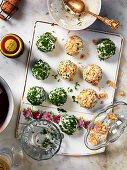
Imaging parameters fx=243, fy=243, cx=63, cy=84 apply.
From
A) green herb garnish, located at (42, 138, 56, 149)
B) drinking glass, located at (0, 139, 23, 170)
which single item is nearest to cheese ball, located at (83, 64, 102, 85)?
green herb garnish, located at (42, 138, 56, 149)

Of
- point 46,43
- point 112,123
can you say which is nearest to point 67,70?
point 46,43

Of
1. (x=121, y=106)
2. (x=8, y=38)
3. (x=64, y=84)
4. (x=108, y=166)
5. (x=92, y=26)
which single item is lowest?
(x=108, y=166)

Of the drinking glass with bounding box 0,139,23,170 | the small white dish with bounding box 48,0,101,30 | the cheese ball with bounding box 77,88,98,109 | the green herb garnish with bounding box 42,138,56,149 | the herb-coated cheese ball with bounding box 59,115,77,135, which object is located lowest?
the drinking glass with bounding box 0,139,23,170

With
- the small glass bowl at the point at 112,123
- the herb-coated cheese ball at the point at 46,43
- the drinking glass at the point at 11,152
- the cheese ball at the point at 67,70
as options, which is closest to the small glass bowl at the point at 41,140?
the drinking glass at the point at 11,152

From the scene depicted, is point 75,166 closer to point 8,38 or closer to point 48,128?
point 48,128

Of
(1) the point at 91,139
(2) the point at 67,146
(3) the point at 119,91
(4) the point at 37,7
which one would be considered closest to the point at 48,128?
(2) the point at 67,146

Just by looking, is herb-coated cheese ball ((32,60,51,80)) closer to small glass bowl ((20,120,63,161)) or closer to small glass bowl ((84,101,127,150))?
small glass bowl ((20,120,63,161))

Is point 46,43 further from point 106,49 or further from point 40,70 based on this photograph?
point 106,49
